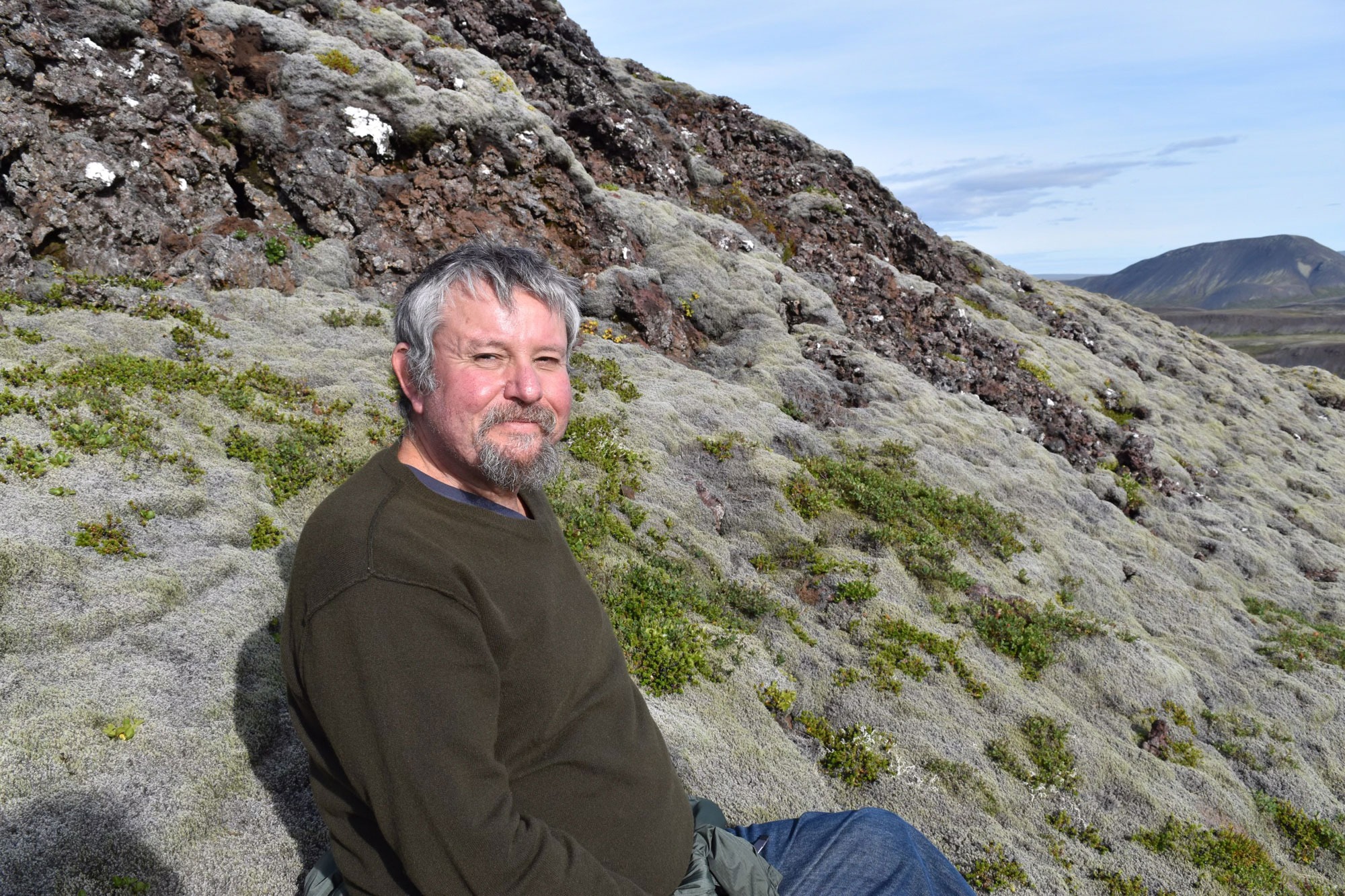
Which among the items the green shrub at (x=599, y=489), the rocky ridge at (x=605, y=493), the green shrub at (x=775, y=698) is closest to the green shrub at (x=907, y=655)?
the rocky ridge at (x=605, y=493)

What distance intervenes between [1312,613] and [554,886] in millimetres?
26248

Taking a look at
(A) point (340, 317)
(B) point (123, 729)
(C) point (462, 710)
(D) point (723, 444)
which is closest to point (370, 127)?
(A) point (340, 317)

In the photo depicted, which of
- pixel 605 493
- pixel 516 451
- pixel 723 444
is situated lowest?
pixel 605 493

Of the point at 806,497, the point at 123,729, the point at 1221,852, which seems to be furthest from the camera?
the point at 806,497

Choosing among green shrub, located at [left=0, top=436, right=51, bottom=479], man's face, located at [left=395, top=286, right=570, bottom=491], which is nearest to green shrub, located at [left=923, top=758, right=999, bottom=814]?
man's face, located at [left=395, top=286, right=570, bottom=491]

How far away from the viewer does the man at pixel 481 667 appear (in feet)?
9.11

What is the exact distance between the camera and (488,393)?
3.78 meters

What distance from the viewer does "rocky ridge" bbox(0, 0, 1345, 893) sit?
669 centimetres

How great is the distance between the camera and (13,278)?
13766 mm

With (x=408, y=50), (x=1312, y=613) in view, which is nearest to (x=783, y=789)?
(x=1312, y=613)

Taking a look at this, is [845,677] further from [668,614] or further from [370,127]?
[370,127]

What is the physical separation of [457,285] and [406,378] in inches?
24.1

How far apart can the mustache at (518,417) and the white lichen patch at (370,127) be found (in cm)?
2020

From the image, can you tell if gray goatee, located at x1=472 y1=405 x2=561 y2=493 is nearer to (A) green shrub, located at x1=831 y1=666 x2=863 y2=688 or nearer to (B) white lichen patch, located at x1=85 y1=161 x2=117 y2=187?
(A) green shrub, located at x1=831 y1=666 x2=863 y2=688
